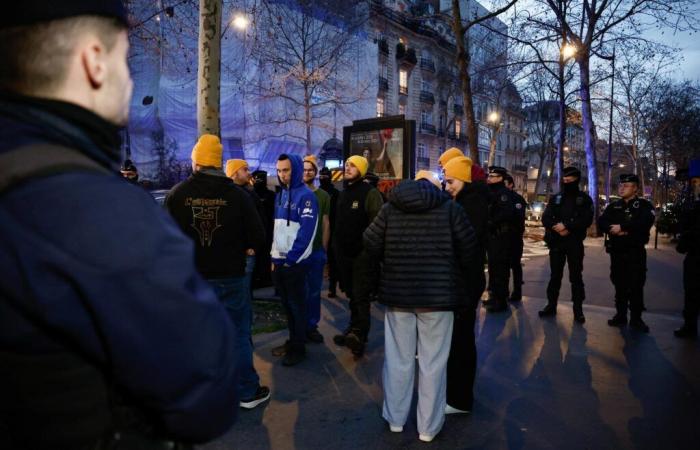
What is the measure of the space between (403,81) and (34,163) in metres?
46.1

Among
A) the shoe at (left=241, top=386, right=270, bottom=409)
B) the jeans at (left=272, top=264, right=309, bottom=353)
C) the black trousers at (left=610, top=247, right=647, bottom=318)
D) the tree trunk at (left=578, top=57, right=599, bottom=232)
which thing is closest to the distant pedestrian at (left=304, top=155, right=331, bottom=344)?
the jeans at (left=272, top=264, right=309, bottom=353)

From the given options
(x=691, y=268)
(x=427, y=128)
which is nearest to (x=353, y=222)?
(x=691, y=268)

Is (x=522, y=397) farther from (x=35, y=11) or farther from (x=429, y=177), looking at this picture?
(x=35, y=11)

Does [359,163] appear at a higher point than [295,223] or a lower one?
higher

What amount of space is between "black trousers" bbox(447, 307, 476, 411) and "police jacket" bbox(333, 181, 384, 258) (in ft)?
6.66

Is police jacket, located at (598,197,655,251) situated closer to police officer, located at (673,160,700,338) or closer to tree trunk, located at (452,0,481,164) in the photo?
police officer, located at (673,160,700,338)

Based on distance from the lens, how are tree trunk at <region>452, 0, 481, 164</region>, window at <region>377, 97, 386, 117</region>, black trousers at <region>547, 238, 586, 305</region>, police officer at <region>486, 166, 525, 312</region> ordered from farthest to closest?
window at <region>377, 97, 386, 117</region> → tree trunk at <region>452, 0, 481, 164</region> → police officer at <region>486, 166, 525, 312</region> → black trousers at <region>547, 238, 586, 305</region>

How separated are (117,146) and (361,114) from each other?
108 ft

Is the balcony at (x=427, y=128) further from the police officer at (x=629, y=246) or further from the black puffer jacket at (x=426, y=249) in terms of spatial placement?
the black puffer jacket at (x=426, y=249)

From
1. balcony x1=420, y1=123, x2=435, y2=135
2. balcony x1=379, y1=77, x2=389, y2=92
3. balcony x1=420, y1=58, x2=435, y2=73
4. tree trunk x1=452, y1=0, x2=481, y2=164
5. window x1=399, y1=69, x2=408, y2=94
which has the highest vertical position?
balcony x1=420, y1=58, x2=435, y2=73

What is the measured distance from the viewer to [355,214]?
5.59 meters

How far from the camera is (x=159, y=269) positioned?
947 millimetres

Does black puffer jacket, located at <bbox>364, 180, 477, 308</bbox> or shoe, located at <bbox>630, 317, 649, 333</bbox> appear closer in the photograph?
black puffer jacket, located at <bbox>364, 180, 477, 308</bbox>

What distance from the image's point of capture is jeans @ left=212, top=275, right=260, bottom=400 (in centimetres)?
373
